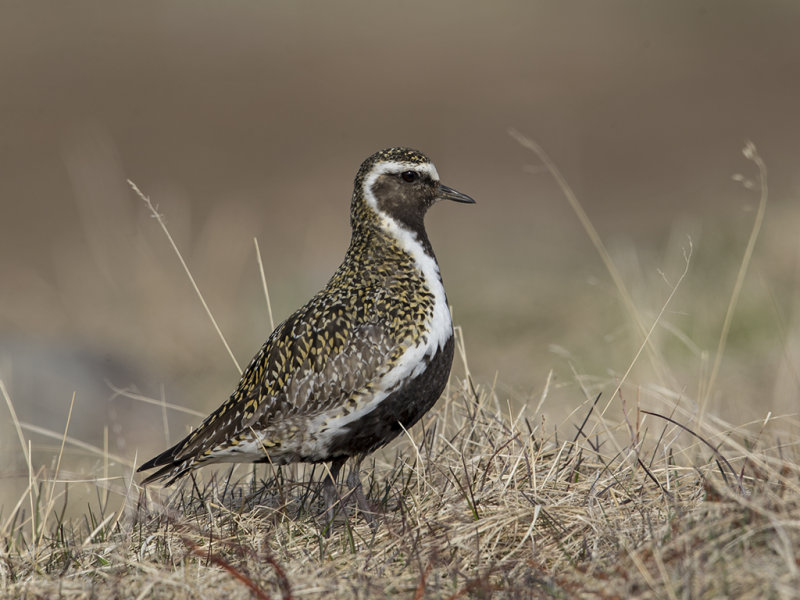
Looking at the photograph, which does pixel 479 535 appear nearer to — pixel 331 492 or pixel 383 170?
pixel 331 492

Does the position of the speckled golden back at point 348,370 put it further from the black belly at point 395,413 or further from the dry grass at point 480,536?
the dry grass at point 480,536

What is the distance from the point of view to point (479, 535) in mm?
3877

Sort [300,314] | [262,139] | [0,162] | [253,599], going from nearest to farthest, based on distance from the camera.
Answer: [253,599] < [300,314] < [0,162] < [262,139]

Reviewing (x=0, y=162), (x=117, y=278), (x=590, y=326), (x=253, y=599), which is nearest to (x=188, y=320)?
(x=117, y=278)

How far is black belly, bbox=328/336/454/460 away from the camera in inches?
177

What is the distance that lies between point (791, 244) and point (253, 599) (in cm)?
685

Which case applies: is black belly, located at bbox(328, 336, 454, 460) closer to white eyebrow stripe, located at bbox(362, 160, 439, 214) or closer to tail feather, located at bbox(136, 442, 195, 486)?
tail feather, located at bbox(136, 442, 195, 486)

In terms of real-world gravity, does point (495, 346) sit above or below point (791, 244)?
below

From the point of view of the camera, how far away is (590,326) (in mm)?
9320

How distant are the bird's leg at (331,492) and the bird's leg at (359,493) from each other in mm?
68

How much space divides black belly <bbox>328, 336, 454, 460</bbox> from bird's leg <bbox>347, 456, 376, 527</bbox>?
0.13 metres

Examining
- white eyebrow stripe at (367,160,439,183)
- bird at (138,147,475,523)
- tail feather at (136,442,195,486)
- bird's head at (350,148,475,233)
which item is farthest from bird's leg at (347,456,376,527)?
white eyebrow stripe at (367,160,439,183)

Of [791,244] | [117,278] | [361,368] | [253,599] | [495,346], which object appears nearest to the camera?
[253,599]

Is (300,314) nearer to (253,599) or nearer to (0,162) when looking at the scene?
(253,599)
